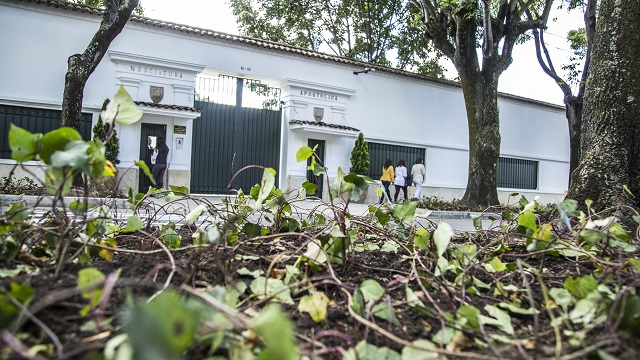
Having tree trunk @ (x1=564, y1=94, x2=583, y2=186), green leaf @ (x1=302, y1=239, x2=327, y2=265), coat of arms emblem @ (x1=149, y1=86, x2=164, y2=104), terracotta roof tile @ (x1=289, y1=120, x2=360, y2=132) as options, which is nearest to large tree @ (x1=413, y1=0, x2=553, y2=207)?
tree trunk @ (x1=564, y1=94, x2=583, y2=186)

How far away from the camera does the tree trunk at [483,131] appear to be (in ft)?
45.8

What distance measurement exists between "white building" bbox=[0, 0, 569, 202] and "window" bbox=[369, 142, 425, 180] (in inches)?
1.8

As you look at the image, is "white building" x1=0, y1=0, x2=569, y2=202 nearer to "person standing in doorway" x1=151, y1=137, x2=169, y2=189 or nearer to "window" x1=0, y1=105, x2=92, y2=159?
"window" x1=0, y1=105, x2=92, y2=159

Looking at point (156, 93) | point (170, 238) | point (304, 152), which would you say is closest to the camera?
point (304, 152)

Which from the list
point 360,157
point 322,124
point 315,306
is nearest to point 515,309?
point 315,306

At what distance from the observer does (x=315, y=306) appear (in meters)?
1.10

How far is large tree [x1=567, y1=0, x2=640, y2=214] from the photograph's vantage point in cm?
306

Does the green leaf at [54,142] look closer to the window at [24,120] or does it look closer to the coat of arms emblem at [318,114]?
the window at [24,120]

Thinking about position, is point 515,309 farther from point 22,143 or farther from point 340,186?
point 22,143

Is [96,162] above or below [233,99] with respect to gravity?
below

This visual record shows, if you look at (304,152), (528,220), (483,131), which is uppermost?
(483,131)

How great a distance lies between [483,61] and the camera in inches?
546

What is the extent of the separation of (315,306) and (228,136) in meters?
14.6

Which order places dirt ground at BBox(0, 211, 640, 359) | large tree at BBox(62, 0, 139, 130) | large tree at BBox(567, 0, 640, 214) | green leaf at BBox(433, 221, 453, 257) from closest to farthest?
dirt ground at BBox(0, 211, 640, 359) < green leaf at BBox(433, 221, 453, 257) < large tree at BBox(567, 0, 640, 214) < large tree at BBox(62, 0, 139, 130)
